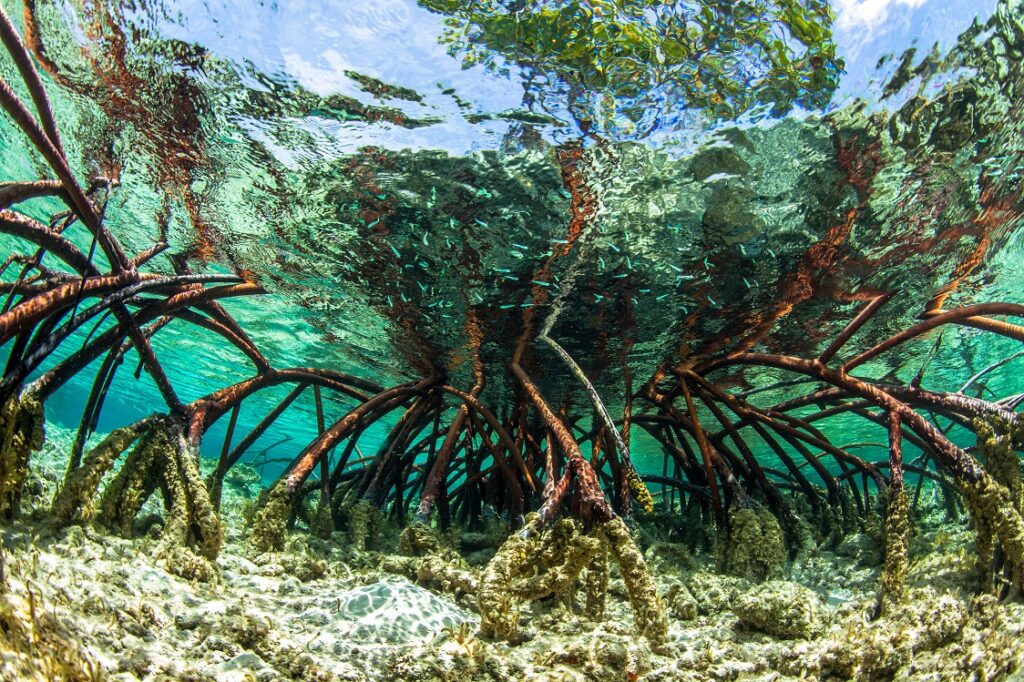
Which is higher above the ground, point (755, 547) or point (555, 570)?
point (755, 547)

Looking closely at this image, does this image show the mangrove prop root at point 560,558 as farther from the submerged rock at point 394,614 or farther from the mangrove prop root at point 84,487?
the mangrove prop root at point 84,487

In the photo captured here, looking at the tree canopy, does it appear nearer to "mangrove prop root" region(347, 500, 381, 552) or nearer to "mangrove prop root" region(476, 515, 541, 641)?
"mangrove prop root" region(476, 515, 541, 641)

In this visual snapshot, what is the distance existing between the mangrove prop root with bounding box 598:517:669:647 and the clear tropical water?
3.45 meters

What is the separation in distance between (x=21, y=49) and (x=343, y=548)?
4.42 meters

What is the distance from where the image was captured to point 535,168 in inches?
187

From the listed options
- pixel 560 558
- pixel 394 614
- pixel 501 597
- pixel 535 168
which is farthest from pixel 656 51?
pixel 394 614

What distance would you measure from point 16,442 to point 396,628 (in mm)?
2805

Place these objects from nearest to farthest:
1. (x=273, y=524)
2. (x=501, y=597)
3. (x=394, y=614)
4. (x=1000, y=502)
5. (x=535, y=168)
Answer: (x=501, y=597) < (x=394, y=614) < (x=1000, y=502) < (x=273, y=524) < (x=535, y=168)

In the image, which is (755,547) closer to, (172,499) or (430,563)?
(430,563)

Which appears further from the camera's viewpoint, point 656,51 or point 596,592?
point 656,51

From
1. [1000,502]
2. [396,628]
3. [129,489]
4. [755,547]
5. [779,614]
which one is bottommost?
[396,628]

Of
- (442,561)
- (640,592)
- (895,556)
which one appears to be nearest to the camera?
(640,592)

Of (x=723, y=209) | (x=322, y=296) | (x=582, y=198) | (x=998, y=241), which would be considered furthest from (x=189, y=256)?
(x=998, y=241)

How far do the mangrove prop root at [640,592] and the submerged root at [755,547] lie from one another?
2.15 m
